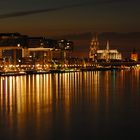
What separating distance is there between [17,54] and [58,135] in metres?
56.9

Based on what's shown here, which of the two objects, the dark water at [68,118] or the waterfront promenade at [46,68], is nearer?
the dark water at [68,118]

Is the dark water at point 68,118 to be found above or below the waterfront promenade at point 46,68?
above

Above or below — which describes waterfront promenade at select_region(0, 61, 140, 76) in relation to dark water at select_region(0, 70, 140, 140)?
below

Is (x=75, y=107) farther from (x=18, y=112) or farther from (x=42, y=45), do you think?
(x=42, y=45)

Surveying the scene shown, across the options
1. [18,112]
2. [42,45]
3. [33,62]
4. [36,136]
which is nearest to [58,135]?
[36,136]

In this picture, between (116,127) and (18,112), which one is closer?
(116,127)

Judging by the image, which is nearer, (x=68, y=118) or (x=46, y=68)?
(x=68, y=118)

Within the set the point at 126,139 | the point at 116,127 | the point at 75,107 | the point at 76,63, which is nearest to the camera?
the point at 126,139

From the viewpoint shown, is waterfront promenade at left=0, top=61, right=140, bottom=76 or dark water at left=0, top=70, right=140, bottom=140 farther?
waterfront promenade at left=0, top=61, right=140, bottom=76

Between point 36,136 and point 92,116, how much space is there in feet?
12.9

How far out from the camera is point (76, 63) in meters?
83.2

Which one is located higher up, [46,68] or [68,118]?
[68,118]

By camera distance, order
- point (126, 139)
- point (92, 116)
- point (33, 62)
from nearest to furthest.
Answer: point (126, 139)
point (92, 116)
point (33, 62)

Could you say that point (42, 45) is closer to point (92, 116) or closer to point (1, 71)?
point (1, 71)
